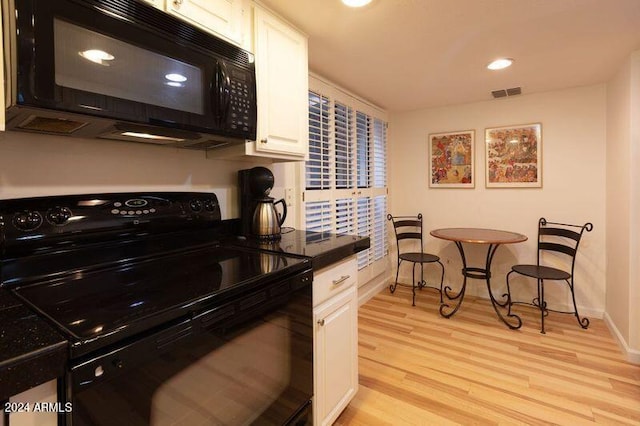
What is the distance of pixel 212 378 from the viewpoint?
2.97ft

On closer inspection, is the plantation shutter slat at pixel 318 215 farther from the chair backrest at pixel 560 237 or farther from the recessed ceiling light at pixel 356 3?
the chair backrest at pixel 560 237

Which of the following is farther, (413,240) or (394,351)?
(413,240)

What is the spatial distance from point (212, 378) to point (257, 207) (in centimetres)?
94

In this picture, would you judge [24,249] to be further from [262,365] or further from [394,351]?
[394,351]

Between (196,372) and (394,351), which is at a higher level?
(196,372)

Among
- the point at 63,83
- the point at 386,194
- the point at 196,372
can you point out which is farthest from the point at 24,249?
the point at 386,194

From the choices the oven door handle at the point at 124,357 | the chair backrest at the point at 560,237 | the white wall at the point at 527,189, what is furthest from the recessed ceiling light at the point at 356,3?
the chair backrest at the point at 560,237

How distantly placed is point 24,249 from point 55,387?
610 mm

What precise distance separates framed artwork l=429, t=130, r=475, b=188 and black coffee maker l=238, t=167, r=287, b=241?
244 centimetres

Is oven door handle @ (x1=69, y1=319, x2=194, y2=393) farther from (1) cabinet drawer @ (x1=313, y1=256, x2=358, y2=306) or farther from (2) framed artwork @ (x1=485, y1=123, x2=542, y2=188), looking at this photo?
(2) framed artwork @ (x1=485, y1=123, x2=542, y2=188)

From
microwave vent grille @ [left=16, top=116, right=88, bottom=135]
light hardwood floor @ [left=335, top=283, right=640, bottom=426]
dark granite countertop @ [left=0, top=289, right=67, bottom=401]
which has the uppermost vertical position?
microwave vent grille @ [left=16, top=116, right=88, bottom=135]

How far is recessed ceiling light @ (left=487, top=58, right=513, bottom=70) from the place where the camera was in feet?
7.33

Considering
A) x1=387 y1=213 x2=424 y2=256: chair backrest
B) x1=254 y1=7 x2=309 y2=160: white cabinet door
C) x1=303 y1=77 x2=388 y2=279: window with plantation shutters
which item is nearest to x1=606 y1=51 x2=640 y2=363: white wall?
x1=387 y1=213 x2=424 y2=256: chair backrest

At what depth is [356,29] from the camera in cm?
176
